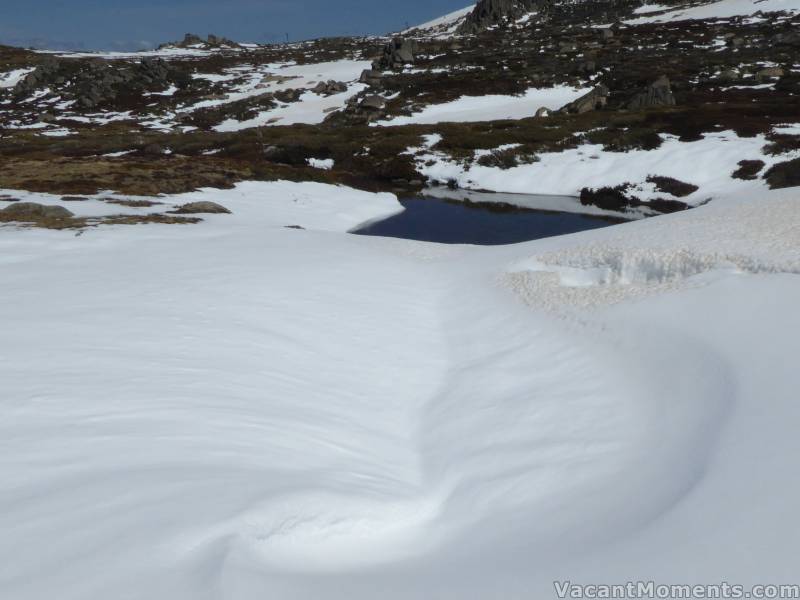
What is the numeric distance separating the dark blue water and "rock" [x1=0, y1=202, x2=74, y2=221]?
15792 millimetres

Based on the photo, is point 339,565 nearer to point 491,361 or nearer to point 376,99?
point 491,361

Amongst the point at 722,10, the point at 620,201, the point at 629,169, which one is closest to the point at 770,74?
the point at 629,169

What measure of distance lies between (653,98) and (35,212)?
60694 mm

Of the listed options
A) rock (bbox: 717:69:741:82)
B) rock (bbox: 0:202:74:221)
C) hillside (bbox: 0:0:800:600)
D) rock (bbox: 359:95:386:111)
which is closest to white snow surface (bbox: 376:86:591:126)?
rock (bbox: 359:95:386:111)

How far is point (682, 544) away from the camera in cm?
580

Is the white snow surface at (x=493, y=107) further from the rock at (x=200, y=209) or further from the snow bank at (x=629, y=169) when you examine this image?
the rock at (x=200, y=209)

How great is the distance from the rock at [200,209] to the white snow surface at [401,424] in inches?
467

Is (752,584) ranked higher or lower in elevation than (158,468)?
lower

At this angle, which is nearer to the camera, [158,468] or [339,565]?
[339,565]

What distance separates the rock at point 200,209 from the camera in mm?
30784

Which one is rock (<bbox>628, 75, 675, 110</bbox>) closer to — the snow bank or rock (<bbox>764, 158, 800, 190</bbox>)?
the snow bank

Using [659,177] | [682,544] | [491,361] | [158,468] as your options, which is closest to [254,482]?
[158,468]

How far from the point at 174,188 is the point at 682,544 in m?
37.5

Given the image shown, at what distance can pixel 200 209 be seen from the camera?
103 ft
